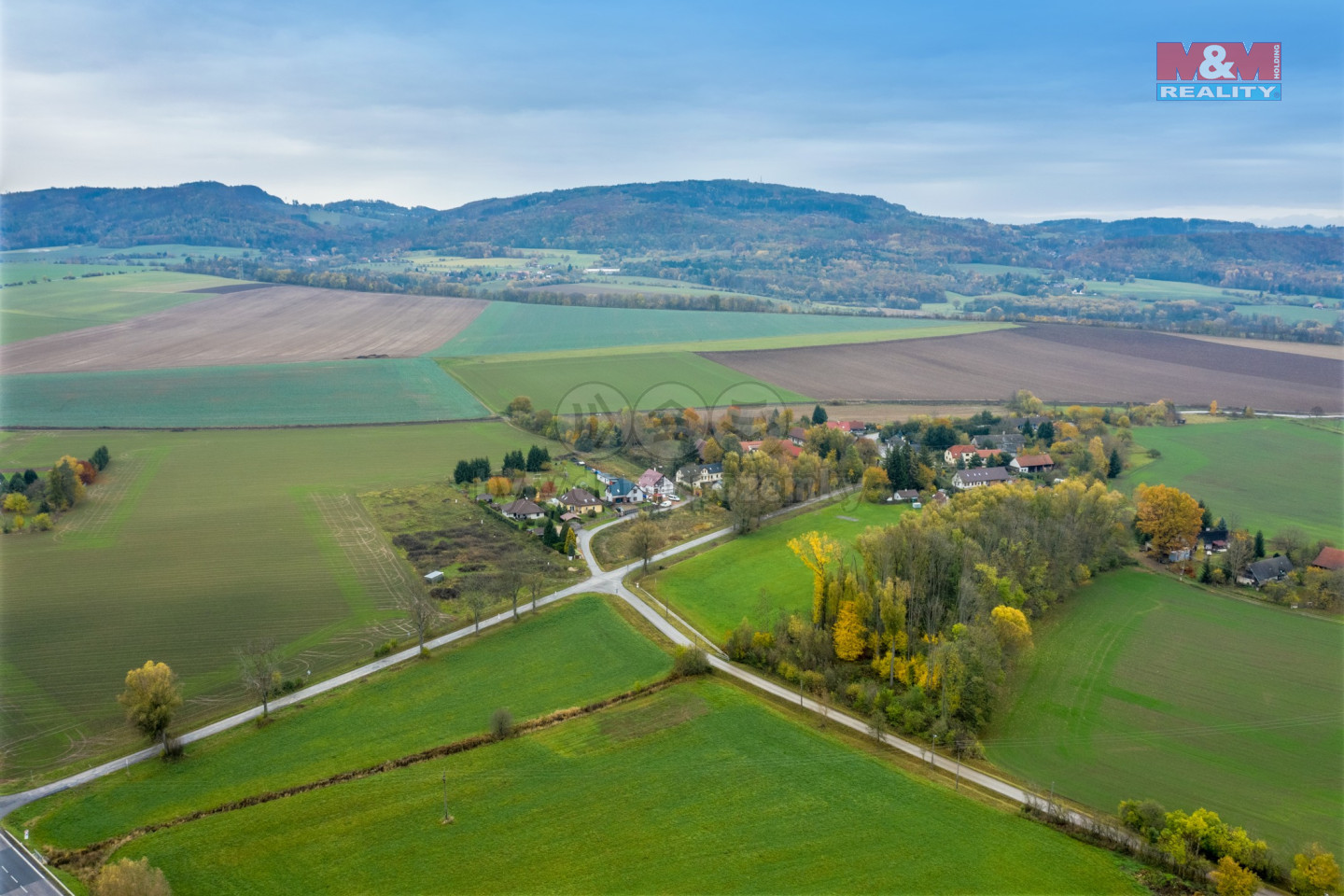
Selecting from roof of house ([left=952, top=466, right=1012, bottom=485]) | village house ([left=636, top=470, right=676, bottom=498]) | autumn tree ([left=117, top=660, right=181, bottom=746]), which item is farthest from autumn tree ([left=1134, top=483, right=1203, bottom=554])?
autumn tree ([left=117, top=660, right=181, bottom=746])

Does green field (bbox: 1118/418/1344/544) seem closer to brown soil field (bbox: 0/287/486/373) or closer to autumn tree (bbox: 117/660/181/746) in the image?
autumn tree (bbox: 117/660/181/746)

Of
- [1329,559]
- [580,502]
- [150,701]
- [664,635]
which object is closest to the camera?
[150,701]

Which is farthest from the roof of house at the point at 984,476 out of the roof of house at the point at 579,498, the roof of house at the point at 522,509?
the roof of house at the point at 522,509

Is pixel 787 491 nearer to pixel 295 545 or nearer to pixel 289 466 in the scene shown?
pixel 295 545

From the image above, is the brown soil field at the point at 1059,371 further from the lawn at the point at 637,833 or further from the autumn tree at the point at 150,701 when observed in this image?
the autumn tree at the point at 150,701

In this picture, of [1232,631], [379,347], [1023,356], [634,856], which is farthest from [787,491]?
[379,347]

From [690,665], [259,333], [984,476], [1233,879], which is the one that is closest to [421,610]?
[690,665]

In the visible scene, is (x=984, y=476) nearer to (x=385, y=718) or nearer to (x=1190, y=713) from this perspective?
(x=1190, y=713)
